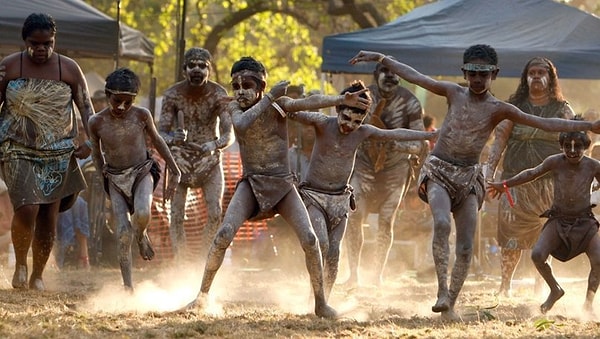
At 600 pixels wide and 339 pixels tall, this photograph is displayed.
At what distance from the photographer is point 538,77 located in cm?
1241

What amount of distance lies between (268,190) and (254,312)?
3.16ft

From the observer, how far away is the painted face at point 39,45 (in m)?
10.7

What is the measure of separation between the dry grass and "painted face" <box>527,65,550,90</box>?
208 centimetres

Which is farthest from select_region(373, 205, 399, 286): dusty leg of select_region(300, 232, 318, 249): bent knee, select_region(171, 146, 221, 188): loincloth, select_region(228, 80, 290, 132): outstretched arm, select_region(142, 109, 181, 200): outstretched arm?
select_region(228, 80, 290, 132): outstretched arm

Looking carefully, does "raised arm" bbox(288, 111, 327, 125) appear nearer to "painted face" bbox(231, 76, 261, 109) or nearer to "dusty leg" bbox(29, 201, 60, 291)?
"painted face" bbox(231, 76, 261, 109)

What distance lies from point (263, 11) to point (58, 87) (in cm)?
1573

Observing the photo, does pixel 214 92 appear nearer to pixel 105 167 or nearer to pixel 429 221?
pixel 105 167

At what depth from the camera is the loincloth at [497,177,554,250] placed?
1265 cm

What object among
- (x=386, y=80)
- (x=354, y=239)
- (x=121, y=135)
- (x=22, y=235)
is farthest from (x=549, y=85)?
Result: (x=22, y=235)

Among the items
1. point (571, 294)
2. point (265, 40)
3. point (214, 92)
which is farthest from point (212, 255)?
point (265, 40)

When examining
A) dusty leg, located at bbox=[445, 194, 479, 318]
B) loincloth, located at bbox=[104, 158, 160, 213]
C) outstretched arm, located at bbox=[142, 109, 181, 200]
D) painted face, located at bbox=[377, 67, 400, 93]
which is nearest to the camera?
dusty leg, located at bbox=[445, 194, 479, 318]

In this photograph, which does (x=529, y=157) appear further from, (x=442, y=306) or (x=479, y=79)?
(x=442, y=306)

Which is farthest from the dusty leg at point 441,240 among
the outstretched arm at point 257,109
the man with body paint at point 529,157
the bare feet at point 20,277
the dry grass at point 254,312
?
the bare feet at point 20,277

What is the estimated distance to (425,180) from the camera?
1014 cm
